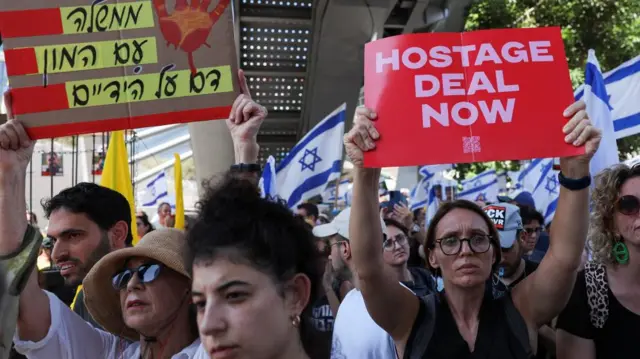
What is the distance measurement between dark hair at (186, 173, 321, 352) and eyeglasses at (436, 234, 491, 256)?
92 cm

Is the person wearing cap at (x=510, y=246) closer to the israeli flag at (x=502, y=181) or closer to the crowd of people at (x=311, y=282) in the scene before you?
the crowd of people at (x=311, y=282)

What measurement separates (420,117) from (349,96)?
8.58m

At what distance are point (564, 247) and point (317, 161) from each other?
516 centimetres

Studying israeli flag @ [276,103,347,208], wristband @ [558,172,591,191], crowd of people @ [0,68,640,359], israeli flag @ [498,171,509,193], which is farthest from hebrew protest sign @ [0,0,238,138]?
Result: israeli flag @ [498,171,509,193]

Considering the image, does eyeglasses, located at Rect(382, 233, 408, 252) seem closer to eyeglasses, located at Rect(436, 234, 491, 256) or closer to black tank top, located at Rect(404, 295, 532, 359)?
eyeglasses, located at Rect(436, 234, 491, 256)

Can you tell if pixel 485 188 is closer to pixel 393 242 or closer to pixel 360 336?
pixel 393 242

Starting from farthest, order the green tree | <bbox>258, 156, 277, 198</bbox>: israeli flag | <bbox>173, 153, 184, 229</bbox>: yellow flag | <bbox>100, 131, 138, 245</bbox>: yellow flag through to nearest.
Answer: the green tree
<bbox>258, 156, 277, 198</bbox>: israeli flag
<bbox>173, 153, 184, 229</bbox>: yellow flag
<bbox>100, 131, 138, 245</bbox>: yellow flag

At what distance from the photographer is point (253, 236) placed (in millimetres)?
1950

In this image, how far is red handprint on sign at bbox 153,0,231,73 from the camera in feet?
10.1

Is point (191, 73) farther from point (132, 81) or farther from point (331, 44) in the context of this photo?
point (331, 44)

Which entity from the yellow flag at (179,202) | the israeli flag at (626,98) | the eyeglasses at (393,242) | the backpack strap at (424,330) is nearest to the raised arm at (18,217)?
the backpack strap at (424,330)

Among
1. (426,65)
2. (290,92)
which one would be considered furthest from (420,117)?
(290,92)

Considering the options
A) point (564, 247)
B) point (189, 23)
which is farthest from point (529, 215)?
point (189, 23)

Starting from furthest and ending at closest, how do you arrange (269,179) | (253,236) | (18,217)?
(269,179)
(18,217)
(253,236)
